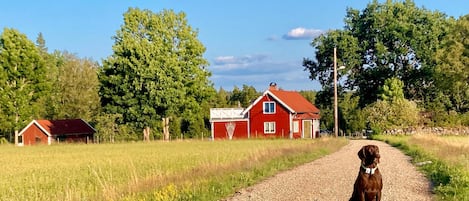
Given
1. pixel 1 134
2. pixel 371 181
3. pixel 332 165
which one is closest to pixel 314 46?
pixel 1 134

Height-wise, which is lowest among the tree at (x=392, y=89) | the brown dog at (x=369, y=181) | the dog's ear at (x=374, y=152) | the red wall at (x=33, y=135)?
the red wall at (x=33, y=135)

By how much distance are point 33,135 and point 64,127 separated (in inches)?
150

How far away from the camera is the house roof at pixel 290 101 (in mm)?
63000

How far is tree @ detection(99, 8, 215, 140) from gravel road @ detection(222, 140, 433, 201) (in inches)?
1812

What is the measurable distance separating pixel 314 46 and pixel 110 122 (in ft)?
89.3

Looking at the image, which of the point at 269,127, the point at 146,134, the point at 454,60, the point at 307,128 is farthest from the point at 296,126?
the point at 454,60

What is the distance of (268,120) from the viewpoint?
6356 centimetres

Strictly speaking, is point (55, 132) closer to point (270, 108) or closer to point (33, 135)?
point (33, 135)

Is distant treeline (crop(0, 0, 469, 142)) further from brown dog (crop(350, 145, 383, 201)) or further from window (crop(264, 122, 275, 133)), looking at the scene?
brown dog (crop(350, 145, 383, 201))

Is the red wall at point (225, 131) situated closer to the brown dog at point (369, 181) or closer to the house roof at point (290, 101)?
the house roof at point (290, 101)

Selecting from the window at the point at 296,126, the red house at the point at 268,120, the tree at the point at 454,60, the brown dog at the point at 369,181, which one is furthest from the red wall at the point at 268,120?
the brown dog at the point at 369,181

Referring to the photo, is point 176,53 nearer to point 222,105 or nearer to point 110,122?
point 110,122

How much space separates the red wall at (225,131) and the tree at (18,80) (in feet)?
75.4

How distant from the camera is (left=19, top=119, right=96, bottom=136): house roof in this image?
70938mm
